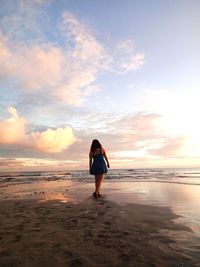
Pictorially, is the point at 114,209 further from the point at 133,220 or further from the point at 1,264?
the point at 1,264

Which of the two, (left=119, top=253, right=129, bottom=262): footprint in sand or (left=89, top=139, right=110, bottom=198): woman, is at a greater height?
(left=89, top=139, right=110, bottom=198): woman

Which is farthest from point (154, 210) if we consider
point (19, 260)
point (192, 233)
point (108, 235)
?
point (19, 260)

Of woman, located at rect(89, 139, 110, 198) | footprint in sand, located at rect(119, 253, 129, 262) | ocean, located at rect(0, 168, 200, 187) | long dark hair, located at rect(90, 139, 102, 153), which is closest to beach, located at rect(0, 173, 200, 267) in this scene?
footprint in sand, located at rect(119, 253, 129, 262)

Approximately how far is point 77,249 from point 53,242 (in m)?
0.49

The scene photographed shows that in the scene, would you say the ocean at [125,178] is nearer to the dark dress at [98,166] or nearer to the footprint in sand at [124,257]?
the dark dress at [98,166]

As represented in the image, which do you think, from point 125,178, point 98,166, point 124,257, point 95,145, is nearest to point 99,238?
point 124,257

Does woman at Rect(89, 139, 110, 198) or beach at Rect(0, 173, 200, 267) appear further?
woman at Rect(89, 139, 110, 198)

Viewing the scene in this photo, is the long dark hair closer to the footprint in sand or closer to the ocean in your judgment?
the footprint in sand

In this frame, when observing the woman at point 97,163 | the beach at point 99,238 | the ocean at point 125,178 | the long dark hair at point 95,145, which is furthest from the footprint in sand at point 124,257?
the ocean at point 125,178

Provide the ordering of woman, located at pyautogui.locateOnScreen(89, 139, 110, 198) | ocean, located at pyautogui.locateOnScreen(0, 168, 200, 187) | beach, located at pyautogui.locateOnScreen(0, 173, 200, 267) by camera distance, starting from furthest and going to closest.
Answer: ocean, located at pyautogui.locateOnScreen(0, 168, 200, 187)
woman, located at pyautogui.locateOnScreen(89, 139, 110, 198)
beach, located at pyautogui.locateOnScreen(0, 173, 200, 267)

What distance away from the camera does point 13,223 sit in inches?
196

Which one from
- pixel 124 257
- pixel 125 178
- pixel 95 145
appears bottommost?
pixel 124 257

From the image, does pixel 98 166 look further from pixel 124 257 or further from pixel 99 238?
pixel 124 257

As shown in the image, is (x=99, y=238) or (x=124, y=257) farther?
(x=99, y=238)
